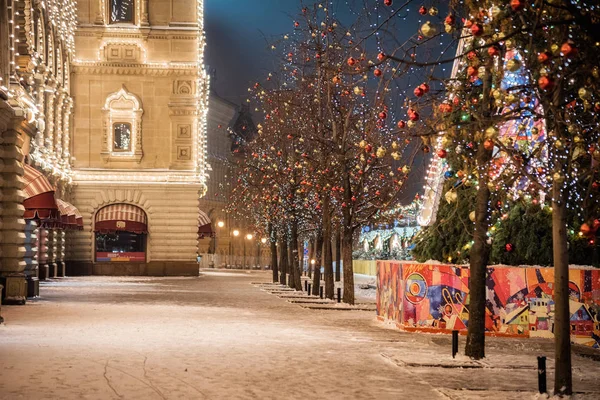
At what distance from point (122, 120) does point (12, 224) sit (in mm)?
29765

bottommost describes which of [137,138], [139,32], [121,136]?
[137,138]

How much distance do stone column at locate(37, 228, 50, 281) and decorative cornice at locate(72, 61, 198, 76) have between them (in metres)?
13.2

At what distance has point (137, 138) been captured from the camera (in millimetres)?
57750

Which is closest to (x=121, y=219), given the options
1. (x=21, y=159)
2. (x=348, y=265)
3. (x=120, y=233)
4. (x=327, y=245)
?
(x=120, y=233)

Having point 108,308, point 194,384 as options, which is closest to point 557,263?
point 194,384

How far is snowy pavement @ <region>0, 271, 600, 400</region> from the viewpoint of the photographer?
1266cm

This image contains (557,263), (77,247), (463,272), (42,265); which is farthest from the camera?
(77,247)

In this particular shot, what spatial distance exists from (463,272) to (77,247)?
128ft

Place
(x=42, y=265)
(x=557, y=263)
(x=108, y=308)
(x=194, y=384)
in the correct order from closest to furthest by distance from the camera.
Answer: (x=557, y=263)
(x=194, y=384)
(x=108, y=308)
(x=42, y=265)

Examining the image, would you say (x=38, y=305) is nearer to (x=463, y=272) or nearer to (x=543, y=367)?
(x=463, y=272)

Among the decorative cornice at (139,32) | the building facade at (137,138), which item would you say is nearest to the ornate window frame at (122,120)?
the building facade at (137,138)

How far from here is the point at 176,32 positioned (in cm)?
5762

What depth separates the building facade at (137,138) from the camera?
56.9 metres

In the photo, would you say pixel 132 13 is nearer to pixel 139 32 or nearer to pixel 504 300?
pixel 139 32
